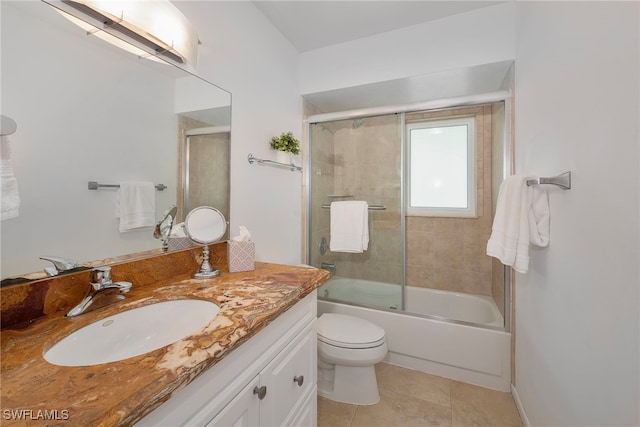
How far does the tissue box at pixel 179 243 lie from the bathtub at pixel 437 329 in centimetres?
133

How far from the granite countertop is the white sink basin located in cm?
2

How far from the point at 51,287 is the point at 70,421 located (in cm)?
58

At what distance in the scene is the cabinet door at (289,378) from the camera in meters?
0.84

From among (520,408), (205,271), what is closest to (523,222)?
(520,408)

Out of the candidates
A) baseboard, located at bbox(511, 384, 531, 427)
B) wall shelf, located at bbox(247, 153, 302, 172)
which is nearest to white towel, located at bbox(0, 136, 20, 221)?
wall shelf, located at bbox(247, 153, 302, 172)

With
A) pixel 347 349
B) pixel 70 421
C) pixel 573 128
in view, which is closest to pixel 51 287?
pixel 70 421

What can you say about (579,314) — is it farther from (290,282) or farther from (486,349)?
(486,349)

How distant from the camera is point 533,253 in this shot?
1268 mm

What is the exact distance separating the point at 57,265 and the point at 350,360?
138 centimetres

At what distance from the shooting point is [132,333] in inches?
31.8

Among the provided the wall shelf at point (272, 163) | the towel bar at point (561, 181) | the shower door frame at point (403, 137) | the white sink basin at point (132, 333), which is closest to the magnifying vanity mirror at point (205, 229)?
the white sink basin at point (132, 333)

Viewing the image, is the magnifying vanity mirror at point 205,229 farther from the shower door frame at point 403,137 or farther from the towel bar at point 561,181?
the towel bar at point 561,181

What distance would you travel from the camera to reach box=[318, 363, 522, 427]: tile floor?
1.46 m

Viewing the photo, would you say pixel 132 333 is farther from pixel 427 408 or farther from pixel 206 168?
pixel 427 408
